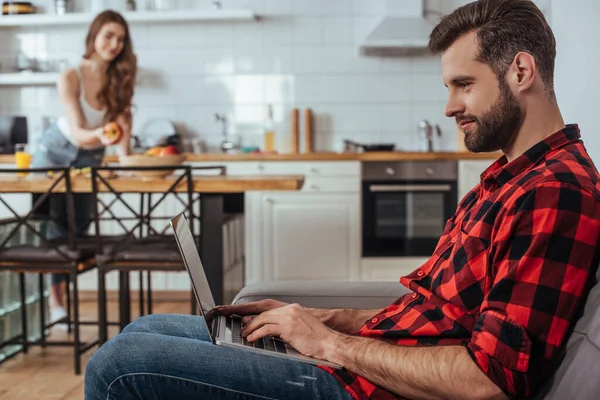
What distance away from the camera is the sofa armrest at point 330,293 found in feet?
5.80

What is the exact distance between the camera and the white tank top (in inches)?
147

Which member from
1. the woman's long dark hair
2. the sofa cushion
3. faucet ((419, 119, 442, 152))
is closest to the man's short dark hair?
the sofa cushion

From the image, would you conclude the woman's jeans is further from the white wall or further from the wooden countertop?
the white wall

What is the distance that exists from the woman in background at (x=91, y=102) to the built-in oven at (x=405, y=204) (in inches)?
63.0

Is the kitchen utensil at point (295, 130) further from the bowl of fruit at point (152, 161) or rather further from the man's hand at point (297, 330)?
the man's hand at point (297, 330)

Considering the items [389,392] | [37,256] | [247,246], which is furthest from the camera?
[247,246]

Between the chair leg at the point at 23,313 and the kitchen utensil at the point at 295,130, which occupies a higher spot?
the kitchen utensil at the point at 295,130

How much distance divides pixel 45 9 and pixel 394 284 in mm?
4411

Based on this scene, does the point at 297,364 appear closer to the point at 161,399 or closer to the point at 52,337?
the point at 161,399

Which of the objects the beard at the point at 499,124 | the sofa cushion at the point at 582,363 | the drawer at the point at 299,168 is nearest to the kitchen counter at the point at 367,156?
the drawer at the point at 299,168

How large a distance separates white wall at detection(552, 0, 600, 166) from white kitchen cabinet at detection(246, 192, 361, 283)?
2821mm

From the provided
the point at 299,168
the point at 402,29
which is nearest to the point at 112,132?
the point at 299,168

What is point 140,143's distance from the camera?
17.2 ft

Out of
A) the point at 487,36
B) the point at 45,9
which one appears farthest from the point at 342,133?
the point at 487,36
